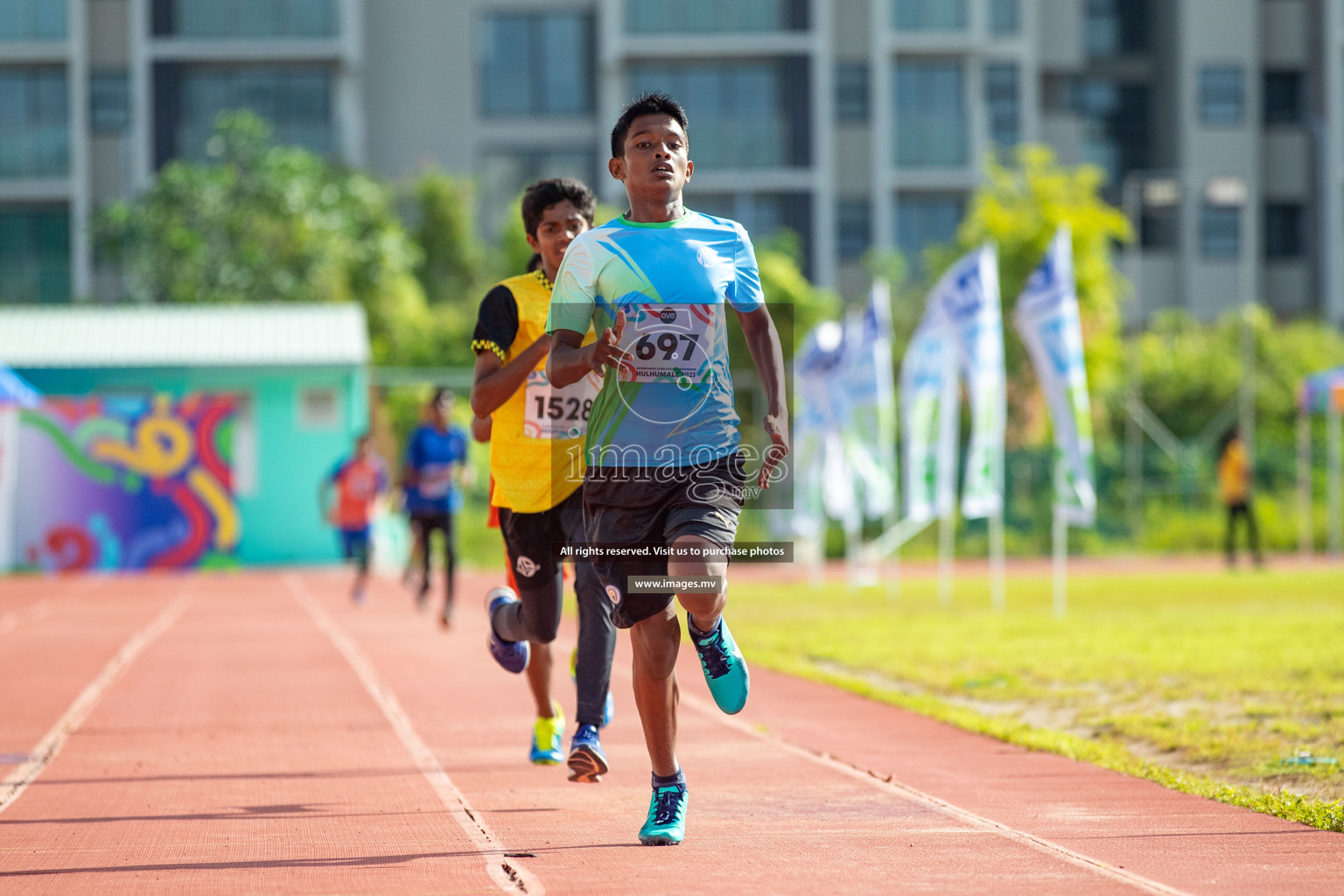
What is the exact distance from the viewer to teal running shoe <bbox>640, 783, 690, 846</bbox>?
5441mm

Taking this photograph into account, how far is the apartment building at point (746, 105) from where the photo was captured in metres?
47.1

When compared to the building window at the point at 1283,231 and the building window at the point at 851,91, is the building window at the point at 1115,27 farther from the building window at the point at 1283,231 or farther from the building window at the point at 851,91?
the building window at the point at 851,91

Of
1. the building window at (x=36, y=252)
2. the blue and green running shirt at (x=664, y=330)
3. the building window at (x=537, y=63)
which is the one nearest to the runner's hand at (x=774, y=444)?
the blue and green running shirt at (x=664, y=330)

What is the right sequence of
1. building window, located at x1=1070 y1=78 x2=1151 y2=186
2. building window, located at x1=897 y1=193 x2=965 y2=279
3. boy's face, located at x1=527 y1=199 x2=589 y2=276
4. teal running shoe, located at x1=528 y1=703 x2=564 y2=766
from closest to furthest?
boy's face, located at x1=527 y1=199 x2=589 y2=276 < teal running shoe, located at x1=528 y1=703 x2=564 y2=766 < building window, located at x1=897 y1=193 x2=965 y2=279 < building window, located at x1=1070 y1=78 x2=1151 y2=186

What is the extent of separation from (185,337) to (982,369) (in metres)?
18.4

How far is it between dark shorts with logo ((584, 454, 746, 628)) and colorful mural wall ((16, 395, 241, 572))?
23.9 meters

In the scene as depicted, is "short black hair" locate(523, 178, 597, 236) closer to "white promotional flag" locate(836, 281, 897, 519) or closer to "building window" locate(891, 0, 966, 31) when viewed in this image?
"white promotional flag" locate(836, 281, 897, 519)

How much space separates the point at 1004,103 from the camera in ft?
163

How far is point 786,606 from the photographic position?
1895cm

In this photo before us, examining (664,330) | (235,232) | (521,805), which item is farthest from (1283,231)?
(664,330)

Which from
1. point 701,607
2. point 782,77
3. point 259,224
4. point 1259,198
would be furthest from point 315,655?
point 1259,198

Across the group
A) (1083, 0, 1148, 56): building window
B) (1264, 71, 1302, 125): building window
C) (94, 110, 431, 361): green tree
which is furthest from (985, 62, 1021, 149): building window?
(94, 110, 431, 361): green tree

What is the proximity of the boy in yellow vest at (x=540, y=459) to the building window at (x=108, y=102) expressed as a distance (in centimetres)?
4441

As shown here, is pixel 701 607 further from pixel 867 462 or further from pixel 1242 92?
pixel 1242 92
